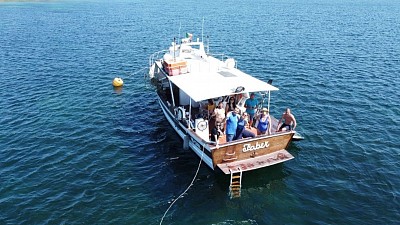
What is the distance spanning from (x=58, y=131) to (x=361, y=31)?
48.2 metres

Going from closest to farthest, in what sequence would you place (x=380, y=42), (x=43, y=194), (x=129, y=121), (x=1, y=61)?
(x=43, y=194) → (x=129, y=121) → (x=1, y=61) → (x=380, y=42)

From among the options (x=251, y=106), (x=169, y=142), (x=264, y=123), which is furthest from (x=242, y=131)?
(x=169, y=142)

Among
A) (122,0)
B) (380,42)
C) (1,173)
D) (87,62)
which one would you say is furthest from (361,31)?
(122,0)

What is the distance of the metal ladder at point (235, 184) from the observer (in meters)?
16.3

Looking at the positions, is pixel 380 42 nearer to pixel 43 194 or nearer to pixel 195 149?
pixel 195 149

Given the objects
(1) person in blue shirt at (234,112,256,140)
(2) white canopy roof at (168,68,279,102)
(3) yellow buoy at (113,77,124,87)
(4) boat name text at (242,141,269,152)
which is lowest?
(3) yellow buoy at (113,77,124,87)

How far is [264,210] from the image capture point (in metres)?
15.3

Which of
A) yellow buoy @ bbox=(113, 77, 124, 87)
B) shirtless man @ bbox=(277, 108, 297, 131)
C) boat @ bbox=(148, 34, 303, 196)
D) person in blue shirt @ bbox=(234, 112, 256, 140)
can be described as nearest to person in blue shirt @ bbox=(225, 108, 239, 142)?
person in blue shirt @ bbox=(234, 112, 256, 140)

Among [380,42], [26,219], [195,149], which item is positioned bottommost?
[26,219]

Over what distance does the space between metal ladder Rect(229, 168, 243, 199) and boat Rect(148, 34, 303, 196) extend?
6cm

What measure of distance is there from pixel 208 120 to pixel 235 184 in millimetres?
3967

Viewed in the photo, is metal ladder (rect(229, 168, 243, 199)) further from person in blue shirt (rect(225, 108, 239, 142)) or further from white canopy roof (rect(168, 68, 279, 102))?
white canopy roof (rect(168, 68, 279, 102))

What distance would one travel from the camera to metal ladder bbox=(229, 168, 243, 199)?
16328 mm

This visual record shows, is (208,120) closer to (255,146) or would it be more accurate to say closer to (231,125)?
(231,125)
